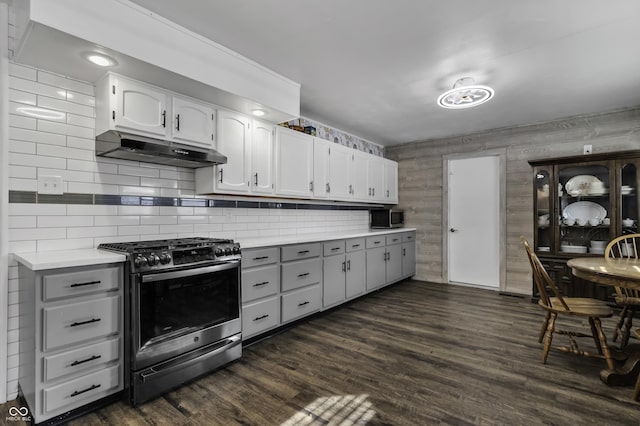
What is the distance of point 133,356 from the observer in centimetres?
199

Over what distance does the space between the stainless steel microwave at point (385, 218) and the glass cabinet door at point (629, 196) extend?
2.83 meters

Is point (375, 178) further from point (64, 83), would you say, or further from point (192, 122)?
point (64, 83)

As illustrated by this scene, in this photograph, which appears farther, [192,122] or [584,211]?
[584,211]

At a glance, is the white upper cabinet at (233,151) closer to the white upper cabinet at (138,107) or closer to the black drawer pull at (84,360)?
the white upper cabinet at (138,107)

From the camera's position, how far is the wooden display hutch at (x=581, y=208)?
151 inches

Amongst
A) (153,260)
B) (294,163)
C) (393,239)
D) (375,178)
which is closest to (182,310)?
(153,260)

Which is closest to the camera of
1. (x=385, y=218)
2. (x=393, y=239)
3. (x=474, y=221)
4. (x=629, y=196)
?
(x=629, y=196)

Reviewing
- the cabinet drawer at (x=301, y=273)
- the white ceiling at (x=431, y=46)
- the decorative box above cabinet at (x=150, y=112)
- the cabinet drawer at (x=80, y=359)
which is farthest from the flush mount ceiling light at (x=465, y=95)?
the cabinet drawer at (x=80, y=359)

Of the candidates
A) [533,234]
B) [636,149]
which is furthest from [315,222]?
[636,149]

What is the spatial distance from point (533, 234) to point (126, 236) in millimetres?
4887

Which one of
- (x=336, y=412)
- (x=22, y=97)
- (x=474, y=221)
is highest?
(x=22, y=97)

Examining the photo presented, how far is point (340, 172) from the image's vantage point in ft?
14.5

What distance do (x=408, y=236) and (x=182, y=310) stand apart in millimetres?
4033

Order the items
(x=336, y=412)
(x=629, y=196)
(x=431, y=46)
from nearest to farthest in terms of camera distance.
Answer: (x=336, y=412), (x=431, y=46), (x=629, y=196)
